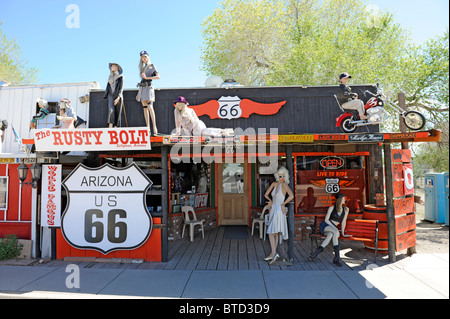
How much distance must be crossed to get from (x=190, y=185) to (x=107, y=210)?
11.0 feet

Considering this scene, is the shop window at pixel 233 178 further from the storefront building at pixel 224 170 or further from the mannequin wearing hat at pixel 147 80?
the mannequin wearing hat at pixel 147 80

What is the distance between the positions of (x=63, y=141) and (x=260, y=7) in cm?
1610

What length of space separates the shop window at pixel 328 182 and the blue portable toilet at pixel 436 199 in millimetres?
4369

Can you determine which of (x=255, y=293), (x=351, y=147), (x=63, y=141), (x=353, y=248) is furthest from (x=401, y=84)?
(x=63, y=141)

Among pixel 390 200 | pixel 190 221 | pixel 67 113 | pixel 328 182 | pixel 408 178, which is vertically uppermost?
pixel 67 113

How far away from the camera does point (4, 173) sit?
7.58 meters

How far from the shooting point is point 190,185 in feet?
31.4

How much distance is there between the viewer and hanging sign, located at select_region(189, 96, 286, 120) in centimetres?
846

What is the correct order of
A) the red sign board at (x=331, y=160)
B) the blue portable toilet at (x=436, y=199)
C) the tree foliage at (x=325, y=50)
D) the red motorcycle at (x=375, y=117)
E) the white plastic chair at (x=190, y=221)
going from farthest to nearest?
1. the tree foliage at (x=325, y=50)
2. the blue portable toilet at (x=436, y=199)
3. the red sign board at (x=331, y=160)
4. the white plastic chair at (x=190, y=221)
5. the red motorcycle at (x=375, y=117)

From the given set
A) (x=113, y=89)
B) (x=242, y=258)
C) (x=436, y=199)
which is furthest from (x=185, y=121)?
(x=436, y=199)

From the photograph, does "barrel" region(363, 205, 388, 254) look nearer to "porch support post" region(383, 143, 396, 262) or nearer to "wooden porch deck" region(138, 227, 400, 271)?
"wooden porch deck" region(138, 227, 400, 271)

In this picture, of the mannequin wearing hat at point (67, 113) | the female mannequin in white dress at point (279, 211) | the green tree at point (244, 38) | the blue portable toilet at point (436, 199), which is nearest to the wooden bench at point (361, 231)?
the female mannequin in white dress at point (279, 211)

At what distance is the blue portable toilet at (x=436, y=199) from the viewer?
10.6 meters

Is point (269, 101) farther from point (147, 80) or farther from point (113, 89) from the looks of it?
point (113, 89)
